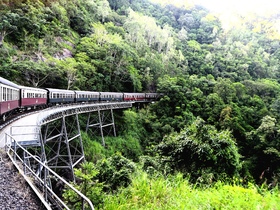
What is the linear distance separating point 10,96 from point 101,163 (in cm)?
747

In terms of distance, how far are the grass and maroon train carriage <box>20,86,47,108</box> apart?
13600 mm

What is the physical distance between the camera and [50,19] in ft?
135

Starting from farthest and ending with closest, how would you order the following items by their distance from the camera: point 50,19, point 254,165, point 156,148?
point 50,19
point 254,165
point 156,148

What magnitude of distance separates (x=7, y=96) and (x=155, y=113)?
24868mm

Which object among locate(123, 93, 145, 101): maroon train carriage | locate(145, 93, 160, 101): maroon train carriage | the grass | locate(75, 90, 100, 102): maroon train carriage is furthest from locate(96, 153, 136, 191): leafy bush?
locate(145, 93, 160, 101): maroon train carriage

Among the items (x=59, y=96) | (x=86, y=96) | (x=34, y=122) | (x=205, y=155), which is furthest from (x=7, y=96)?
(x=86, y=96)

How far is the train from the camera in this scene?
12547mm

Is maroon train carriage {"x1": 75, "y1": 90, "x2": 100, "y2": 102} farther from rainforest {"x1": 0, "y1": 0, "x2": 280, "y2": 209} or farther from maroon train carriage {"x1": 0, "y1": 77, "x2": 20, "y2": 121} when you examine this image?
maroon train carriage {"x1": 0, "y1": 77, "x2": 20, "y2": 121}

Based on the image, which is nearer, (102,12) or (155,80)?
(155,80)

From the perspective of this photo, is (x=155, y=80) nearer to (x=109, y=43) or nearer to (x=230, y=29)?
(x=109, y=43)

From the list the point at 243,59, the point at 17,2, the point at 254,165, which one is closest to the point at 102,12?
the point at 17,2

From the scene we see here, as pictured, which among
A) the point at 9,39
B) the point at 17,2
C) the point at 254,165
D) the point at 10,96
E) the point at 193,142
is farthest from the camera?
the point at 17,2

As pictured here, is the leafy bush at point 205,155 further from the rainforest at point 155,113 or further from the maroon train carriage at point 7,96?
the maroon train carriage at point 7,96

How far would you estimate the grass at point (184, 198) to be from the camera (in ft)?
14.1
